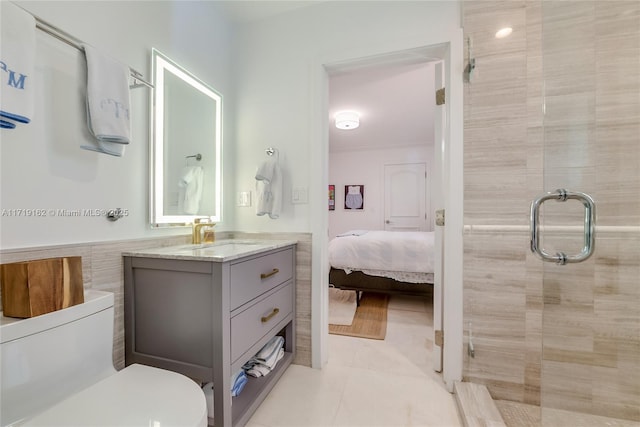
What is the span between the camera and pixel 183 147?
1541 mm

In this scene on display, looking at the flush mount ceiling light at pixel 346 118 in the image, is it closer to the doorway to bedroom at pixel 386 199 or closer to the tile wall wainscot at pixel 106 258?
the doorway to bedroom at pixel 386 199

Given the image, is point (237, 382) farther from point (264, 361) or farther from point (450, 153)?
point (450, 153)

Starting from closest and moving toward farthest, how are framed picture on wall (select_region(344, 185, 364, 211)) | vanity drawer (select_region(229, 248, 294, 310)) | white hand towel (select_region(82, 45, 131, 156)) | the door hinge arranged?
white hand towel (select_region(82, 45, 131, 156)) → vanity drawer (select_region(229, 248, 294, 310)) → the door hinge → framed picture on wall (select_region(344, 185, 364, 211))

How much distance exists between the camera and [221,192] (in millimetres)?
1832

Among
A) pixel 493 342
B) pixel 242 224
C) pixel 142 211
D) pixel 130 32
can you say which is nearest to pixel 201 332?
pixel 142 211

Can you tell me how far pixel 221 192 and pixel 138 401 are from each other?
1272 millimetres

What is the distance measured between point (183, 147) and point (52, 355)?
43.6 inches

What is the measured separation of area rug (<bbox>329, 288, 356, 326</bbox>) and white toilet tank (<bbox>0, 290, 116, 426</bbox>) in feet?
6.09

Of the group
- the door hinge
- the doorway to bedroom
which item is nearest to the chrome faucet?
the doorway to bedroom

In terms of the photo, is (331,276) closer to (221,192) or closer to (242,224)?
(242,224)

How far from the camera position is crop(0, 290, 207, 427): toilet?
2.31ft

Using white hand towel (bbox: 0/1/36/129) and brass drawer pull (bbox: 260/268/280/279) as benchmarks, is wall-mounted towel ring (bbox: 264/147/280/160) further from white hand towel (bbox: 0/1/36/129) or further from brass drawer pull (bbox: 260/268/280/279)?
white hand towel (bbox: 0/1/36/129)

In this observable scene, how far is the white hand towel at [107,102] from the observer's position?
99 cm

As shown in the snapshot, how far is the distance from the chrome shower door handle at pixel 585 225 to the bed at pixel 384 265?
59.5 inches
